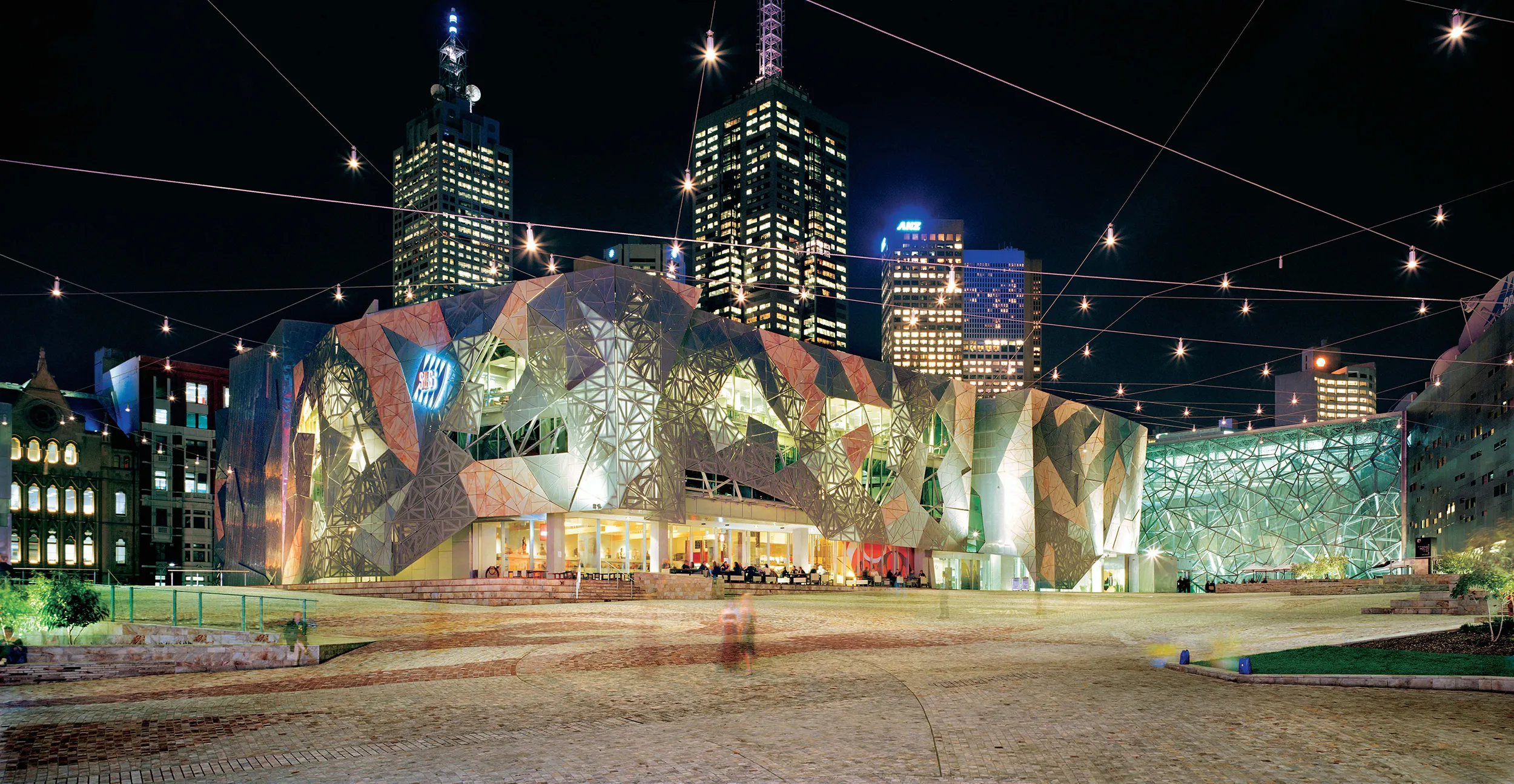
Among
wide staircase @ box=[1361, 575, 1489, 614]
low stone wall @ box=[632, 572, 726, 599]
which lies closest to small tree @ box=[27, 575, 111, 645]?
low stone wall @ box=[632, 572, 726, 599]

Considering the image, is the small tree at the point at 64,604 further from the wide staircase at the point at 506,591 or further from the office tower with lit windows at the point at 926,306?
the office tower with lit windows at the point at 926,306

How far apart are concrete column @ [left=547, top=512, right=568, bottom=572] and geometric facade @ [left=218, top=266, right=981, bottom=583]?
2.53 feet

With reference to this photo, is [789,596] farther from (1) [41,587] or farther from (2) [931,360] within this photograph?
(2) [931,360]

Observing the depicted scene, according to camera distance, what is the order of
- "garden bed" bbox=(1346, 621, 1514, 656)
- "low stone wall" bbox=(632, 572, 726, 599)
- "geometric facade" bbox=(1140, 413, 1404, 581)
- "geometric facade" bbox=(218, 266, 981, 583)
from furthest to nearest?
"geometric facade" bbox=(1140, 413, 1404, 581) → "geometric facade" bbox=(218, 266, 981, 583) → "low stone wall" bbox=(632, 572, 726, 599) → "garden bed" bbox=(1346, 621, 1514, 656)

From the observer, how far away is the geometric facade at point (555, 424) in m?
38.5

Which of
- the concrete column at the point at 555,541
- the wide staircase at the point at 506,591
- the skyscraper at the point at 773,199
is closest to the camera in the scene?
the wide staircase at the point at 506,591

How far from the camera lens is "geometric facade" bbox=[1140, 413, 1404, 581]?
7212 centimetres

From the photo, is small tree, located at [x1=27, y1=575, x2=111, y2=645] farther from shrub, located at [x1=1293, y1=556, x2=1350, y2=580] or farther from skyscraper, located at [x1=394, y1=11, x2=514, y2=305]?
skyscraper, located at [x1=394, y1=11, x2=514, y2=305]

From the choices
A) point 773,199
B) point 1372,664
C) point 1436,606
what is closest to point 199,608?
point 1372,664

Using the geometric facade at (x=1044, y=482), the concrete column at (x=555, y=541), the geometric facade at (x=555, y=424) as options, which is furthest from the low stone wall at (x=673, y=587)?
the geometric facade at (x=1044, y=482)

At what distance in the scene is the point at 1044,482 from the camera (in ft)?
183

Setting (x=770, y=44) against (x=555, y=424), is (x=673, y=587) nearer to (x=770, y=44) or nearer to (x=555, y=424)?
(x=555, y=424)

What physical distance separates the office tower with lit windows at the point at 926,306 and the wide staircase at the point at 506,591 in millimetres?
145516

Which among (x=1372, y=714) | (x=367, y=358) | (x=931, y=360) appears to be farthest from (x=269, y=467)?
(x=931, y=360)
